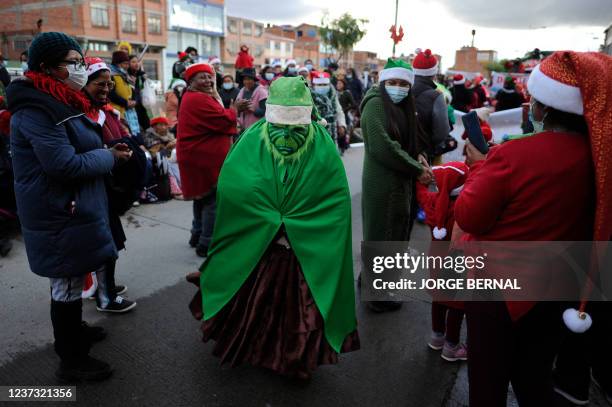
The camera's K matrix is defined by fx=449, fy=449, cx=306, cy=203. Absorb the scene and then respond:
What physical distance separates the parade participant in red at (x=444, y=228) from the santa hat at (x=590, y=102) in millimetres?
1049

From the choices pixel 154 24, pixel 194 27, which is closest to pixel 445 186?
pixel 154 24

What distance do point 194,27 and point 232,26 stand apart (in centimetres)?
867

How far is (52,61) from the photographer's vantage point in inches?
92.5

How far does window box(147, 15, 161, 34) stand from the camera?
41906 mm

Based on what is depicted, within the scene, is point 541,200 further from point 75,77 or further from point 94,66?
point 94,66

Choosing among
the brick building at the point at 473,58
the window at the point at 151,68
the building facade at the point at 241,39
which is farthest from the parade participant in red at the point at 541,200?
the brick building at the point at 473,58

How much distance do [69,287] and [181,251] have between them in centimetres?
228

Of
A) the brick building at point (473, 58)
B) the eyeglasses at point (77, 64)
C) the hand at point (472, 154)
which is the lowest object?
the hand at point (472, 154)

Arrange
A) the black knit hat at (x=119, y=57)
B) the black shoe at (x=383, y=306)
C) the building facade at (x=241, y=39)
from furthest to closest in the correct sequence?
the building facade at (x=241, y=39), the black knit hat at (x=119, y=57), the black shoe at (x=383, y=306)

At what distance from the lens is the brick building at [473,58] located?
52506 millimetres

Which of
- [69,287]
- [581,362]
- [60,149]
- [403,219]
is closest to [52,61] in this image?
[60,149]

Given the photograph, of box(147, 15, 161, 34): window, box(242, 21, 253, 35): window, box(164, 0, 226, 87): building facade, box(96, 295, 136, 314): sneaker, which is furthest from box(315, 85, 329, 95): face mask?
box(242, 21, 253, 35): window

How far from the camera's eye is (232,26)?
57.3 m

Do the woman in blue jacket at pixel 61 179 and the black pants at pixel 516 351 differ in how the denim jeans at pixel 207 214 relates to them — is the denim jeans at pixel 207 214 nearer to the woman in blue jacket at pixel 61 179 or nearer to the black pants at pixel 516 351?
the woman in blue jacket at pixel 61 179
